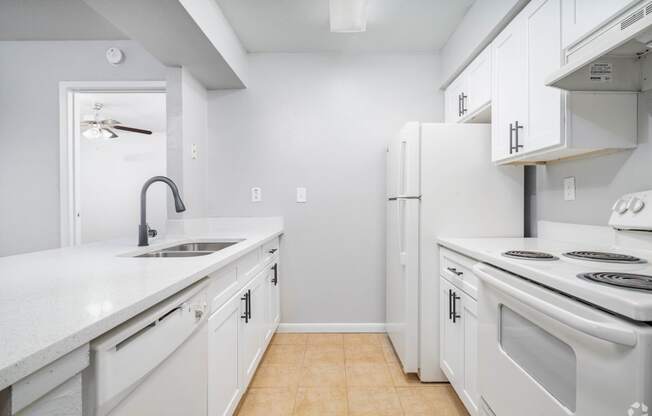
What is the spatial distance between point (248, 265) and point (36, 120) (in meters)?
2.38

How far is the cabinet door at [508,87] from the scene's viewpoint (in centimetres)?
162

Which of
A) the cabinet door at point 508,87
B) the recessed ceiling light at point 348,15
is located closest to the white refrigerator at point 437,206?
the cabinet door at point 508,87

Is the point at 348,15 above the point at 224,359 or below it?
above

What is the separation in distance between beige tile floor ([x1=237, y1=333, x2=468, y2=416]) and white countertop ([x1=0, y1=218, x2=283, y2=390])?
994mm

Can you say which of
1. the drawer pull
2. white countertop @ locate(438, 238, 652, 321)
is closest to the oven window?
white countertop @ locate(438, 238, 652, 321)

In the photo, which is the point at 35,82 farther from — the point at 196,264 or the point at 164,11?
the point at 196,264

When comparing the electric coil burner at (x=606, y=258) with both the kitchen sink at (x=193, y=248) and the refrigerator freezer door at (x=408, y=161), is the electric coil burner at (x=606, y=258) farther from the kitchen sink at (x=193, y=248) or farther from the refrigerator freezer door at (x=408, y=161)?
the kitchen sink at (x=193, y=248)

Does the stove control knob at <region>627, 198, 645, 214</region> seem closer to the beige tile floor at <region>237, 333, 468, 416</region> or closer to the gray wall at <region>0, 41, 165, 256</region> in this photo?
the beige tile floor at <region>237, 333, 468, 416</region>

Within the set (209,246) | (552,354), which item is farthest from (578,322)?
(209,246)

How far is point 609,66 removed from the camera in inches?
47.3

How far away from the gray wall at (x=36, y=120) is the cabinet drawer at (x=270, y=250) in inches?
66.5

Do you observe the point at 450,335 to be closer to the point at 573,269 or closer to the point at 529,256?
the point at 529,256

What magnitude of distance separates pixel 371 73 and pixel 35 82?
112 inches

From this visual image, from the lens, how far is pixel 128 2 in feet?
5.16
